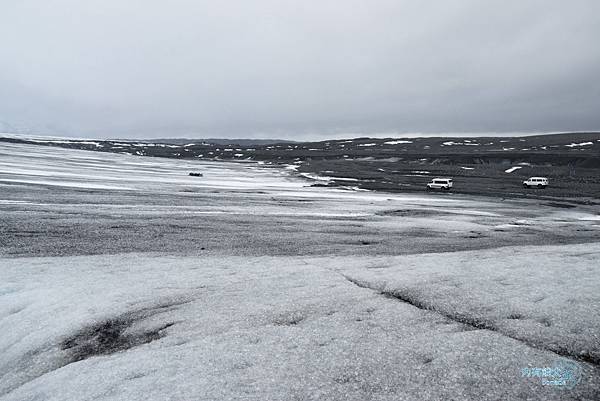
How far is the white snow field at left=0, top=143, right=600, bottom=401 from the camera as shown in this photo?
5.45 m

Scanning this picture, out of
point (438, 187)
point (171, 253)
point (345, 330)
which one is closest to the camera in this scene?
point (345, 330)

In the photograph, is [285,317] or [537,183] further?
[537,183]

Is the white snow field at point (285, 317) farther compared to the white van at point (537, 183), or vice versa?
the white van at point (537, 183)

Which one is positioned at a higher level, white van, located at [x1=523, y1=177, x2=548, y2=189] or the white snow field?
the white snow field

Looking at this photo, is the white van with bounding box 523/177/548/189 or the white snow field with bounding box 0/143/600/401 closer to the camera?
the white snow field with bounding box 0/143/600/401

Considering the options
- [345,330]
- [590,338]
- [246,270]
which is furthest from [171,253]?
[590,338]

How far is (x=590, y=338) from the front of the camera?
6.43 m

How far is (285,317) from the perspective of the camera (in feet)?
24.6

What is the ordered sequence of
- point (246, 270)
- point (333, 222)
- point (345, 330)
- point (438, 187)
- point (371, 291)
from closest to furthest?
1. point (345, 330)
2. point (371, 291)
3. point (246, 270)
4. point (333, 222)
5. point (438, 187)

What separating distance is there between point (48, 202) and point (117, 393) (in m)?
20.4

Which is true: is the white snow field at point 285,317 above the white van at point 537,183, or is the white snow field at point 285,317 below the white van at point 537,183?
above

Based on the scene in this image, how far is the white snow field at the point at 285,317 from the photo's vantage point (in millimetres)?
5445

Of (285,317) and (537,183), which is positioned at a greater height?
(285,317)

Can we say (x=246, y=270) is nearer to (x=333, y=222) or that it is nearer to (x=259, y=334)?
(x=259, y=334)
